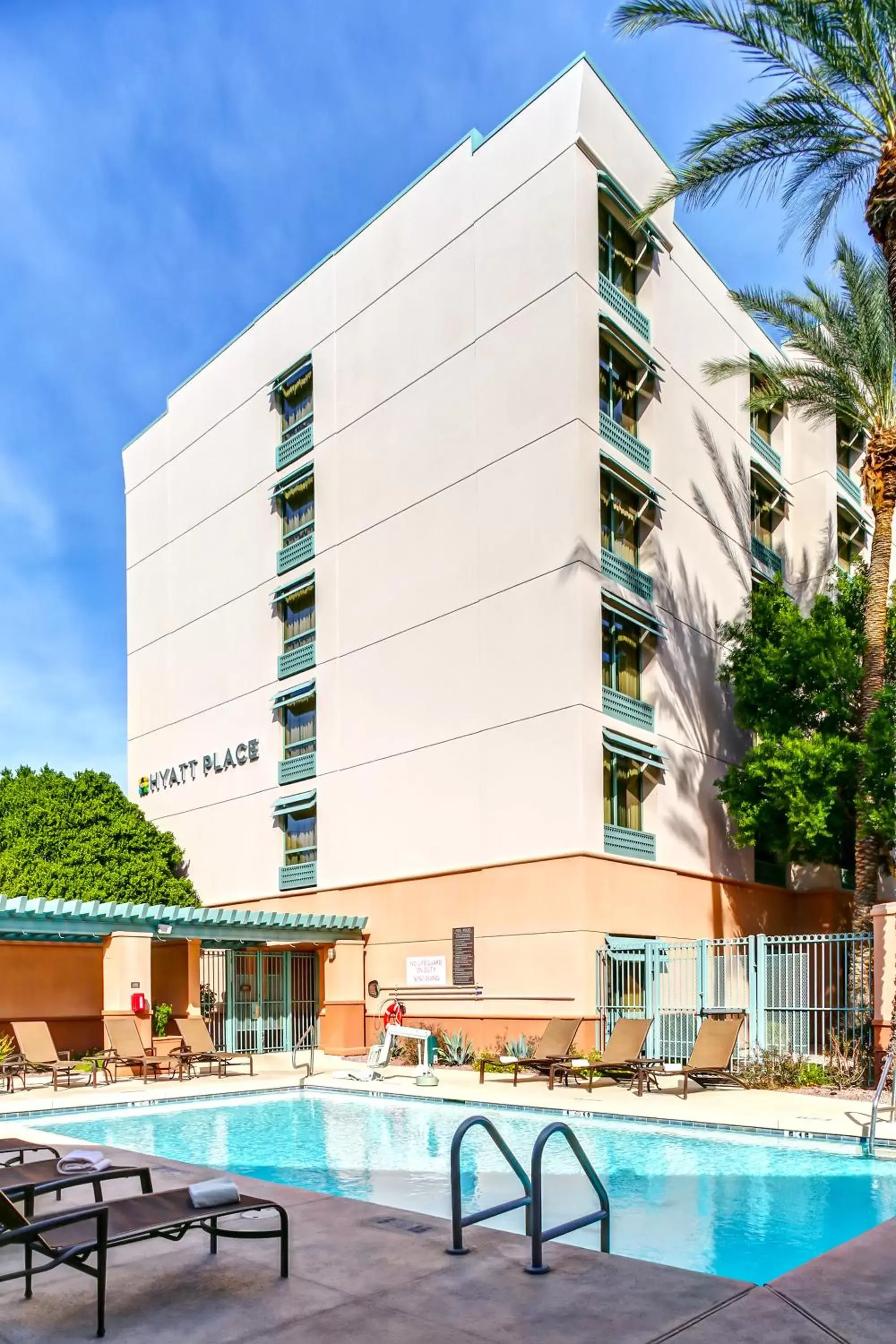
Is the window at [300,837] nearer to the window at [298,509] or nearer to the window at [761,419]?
the window at [298,509]

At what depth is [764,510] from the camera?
3203cm

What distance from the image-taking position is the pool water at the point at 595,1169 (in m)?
9.32

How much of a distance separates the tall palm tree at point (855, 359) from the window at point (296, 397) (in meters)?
11.7

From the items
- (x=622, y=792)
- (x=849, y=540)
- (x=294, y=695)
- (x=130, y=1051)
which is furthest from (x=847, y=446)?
(x=130, y=1051)

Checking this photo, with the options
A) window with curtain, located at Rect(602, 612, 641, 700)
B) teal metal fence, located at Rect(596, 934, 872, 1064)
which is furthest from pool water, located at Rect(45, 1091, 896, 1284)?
window with curtain, located at Rect(602, 612, 641, 700)

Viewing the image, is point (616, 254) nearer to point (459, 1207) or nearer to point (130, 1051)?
point (130, 1051)

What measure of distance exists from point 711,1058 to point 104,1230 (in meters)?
12.9

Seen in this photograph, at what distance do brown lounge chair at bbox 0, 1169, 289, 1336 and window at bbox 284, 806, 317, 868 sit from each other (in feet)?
73.2

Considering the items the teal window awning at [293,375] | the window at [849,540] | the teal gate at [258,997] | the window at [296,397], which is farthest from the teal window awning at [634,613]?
the teal window awning at [293,375]

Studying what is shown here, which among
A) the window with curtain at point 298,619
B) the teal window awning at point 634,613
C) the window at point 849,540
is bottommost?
the teal window awning at point 634,613

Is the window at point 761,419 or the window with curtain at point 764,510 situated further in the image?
the window at point 761,419

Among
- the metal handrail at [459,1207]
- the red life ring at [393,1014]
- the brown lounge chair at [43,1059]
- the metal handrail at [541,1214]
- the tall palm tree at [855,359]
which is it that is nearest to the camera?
the metal handrail at [541,1214]

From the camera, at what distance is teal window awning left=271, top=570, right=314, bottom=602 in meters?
30.0

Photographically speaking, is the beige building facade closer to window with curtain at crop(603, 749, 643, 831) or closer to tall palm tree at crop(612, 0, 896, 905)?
window with curtain at crop(603, 749, 643, 831)
